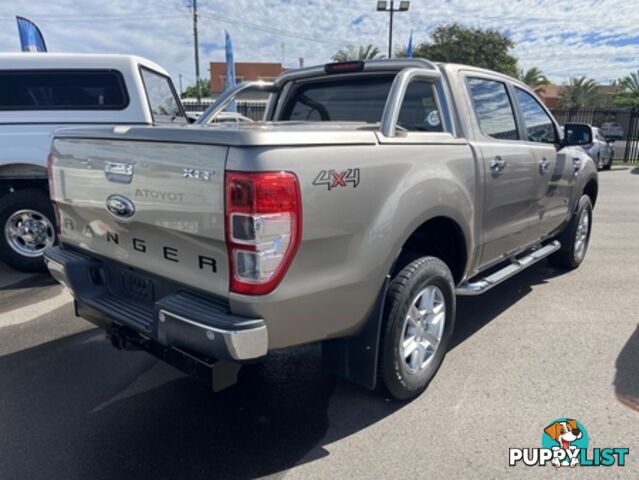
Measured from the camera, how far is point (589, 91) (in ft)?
154

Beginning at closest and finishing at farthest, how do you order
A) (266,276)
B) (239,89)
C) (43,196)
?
(266,276)
(239,89)
(43,196)

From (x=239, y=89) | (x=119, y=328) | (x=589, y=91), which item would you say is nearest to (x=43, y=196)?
(x=239, y=89)

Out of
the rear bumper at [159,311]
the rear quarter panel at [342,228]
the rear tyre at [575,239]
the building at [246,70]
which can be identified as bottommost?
the rear tyre at [575,239]

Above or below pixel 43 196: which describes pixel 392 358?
below

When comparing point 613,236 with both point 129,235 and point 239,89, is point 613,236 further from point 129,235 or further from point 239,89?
point 129,235

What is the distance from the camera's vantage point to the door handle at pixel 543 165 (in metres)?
4.32

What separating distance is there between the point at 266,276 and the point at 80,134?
1529 millimetres

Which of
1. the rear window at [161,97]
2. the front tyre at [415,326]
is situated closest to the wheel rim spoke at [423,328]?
the front tyre at [415,326]

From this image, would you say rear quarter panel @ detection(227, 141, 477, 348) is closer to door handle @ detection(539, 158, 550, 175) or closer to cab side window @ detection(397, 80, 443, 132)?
cab side window @ detection(397, 80, 443, 132)

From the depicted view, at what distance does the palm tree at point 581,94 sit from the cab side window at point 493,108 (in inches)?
1901

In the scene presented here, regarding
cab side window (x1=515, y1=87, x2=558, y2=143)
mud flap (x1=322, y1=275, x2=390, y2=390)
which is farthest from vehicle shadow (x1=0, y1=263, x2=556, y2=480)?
cab side window (x1=515, y1=87, x2=558, y2=143)

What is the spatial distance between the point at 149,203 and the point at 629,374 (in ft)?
10.6

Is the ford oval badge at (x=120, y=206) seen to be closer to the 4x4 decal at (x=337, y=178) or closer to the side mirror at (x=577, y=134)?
the 4x4 decal at (x=337, y=178)

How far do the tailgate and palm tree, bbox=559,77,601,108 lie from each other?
50.9 meters
